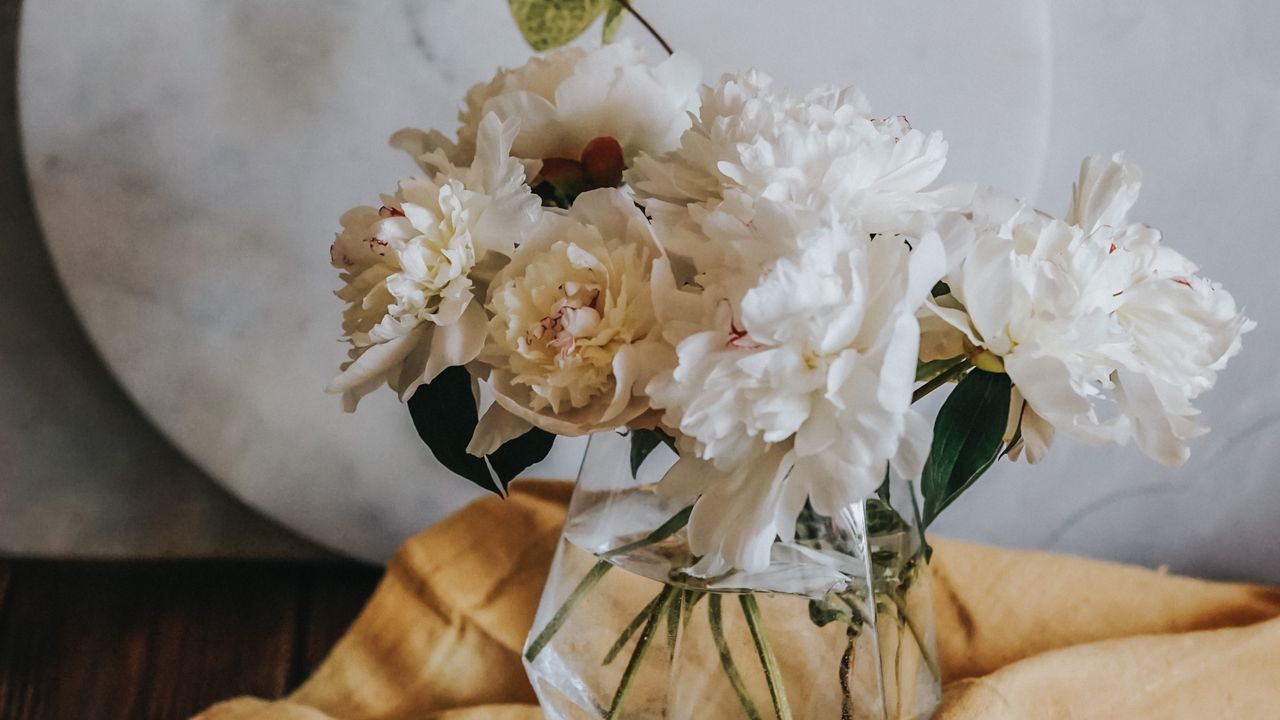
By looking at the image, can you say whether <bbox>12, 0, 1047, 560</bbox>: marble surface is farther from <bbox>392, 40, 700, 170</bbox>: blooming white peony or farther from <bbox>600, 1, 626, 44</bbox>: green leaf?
<bbox>392, 40, 700, 170</bbox>: blooming white peony

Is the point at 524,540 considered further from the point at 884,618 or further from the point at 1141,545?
the point at 1141,545

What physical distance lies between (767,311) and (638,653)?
8.0 inches

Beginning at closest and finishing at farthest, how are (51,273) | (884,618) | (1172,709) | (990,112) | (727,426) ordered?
(727,426) → (884,618) → (1172,709) → (990,112) → (51,273)

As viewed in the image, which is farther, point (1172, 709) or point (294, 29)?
point (294, 29)

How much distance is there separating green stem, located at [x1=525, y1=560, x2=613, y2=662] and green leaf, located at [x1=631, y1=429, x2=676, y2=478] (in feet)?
0.15

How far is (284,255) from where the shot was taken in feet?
2.37

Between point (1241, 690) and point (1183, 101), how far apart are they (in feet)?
1.27

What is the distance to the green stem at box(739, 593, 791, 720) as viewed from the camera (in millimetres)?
395

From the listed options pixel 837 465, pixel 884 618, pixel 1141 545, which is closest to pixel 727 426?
pixel 837 465

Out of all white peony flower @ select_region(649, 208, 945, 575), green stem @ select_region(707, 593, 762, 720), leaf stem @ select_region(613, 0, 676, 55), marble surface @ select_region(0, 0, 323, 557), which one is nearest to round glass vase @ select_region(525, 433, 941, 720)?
green stem @ select_region(707, 593, 762, 720)

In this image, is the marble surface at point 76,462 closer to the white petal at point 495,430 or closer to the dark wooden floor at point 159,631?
the dark wooden floor at point 159,631

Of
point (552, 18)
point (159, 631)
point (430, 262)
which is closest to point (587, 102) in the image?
point (430, 262)

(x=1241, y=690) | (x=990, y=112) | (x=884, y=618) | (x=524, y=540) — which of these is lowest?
(x=524, y=540)

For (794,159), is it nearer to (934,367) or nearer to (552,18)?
(934,367)
